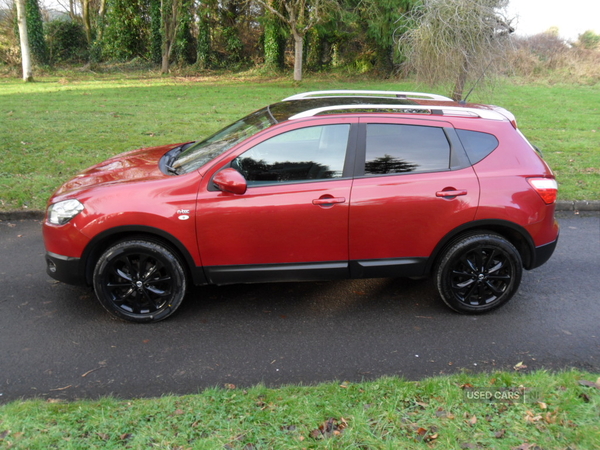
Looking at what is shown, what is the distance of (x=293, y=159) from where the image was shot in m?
4.59

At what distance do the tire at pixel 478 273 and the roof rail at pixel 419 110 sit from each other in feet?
3.65

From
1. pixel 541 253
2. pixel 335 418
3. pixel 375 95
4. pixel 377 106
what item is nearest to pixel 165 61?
pixel 375 95

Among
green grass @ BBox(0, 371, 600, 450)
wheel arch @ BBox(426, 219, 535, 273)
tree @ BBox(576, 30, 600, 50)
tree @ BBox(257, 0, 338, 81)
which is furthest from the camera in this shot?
tree @ BBox(576, 30, 600, 50)

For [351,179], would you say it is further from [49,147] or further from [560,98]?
[560,98]

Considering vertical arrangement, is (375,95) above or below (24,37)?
below

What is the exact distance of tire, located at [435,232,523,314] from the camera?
15.5ft

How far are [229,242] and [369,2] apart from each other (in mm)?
23199

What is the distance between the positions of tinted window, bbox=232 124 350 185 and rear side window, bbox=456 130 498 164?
3.52 feet

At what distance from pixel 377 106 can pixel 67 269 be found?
313 cm

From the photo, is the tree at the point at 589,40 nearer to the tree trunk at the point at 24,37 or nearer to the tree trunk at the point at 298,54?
the tree trunk at the point at 298,54

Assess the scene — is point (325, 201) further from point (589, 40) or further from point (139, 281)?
point (589, 40)

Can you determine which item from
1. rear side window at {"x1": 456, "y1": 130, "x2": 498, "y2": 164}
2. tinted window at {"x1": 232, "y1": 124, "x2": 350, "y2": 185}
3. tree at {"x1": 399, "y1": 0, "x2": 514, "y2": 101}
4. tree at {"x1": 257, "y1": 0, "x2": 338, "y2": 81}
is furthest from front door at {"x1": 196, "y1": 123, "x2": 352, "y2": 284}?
tree at {"x1": 257, "y1": 0, "x2": 338, "y2": 81}

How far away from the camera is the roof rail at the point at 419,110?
4809mm

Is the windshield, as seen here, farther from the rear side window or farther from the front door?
the rear side window
